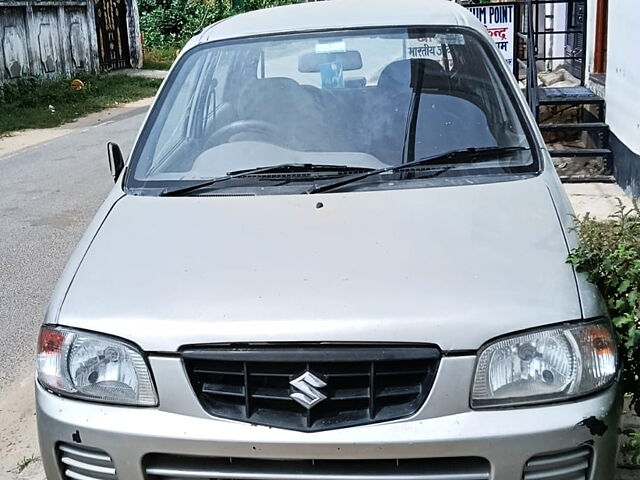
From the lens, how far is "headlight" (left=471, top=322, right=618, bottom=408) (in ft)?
7.73

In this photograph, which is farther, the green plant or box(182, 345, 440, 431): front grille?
the green plant

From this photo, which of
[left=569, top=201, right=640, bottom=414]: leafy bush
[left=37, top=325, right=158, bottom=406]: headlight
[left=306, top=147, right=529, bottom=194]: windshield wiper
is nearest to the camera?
[left=37, top=325, right=158, bottom=406]: headlight

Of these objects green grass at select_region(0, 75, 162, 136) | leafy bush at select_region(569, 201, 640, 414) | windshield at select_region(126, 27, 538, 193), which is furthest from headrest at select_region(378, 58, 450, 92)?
green grass at select_region(0, 75, 162, 136)

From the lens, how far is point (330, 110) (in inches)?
144

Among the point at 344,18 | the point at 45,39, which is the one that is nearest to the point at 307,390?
the point at 344,18

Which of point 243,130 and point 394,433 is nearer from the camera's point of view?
point 394,433

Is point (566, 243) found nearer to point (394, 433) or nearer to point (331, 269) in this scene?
point (331, 269)

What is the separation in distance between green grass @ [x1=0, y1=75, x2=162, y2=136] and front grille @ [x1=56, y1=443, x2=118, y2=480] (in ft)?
41.1

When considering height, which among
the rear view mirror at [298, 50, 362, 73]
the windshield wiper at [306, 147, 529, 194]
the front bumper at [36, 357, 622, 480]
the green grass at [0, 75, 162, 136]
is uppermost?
the rear view mirror at [298, 50, 362, 73]

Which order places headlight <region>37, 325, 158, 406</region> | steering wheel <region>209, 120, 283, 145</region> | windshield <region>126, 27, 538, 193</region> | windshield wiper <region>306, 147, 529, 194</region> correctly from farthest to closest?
1. steering wheel <region>209, 120, 283, 145</region>
2. windshield <region>126, 27, 538, 193</region>
3. windshield wiper <region>306, 147, 529, 194</region>
4. headlight <region>37, 325, 158, 406</region>

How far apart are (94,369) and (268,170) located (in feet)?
3.83

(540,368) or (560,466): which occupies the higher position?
(540,368)

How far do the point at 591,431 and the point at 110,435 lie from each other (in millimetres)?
1381

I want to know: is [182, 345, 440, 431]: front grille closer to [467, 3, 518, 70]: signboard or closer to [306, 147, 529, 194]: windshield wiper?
[306, 147, 529, 194]: windshield wiper
